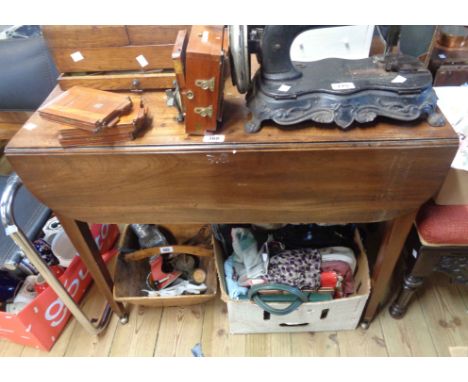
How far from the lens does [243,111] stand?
913 millimetres

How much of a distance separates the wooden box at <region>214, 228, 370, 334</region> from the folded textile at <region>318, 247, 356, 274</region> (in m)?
0.04

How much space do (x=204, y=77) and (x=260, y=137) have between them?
0.19 m

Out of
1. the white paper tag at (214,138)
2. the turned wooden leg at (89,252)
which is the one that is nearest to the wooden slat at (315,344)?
the turned wooden leg at (89,252)

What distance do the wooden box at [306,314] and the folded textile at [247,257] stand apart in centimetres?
6

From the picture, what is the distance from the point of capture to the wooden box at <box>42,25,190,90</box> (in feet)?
3.10

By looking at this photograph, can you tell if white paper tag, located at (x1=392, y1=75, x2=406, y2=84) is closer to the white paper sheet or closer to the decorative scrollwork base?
the decorative scrollwork base

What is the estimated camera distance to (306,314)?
1.24 meters

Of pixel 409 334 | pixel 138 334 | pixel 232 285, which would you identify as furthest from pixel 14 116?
pixel 409 334

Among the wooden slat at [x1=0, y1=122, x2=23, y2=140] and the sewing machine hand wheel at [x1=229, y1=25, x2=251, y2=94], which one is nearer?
the sewing machine hand wheel at [x1=229, y1=25, x2=251, y2=94]

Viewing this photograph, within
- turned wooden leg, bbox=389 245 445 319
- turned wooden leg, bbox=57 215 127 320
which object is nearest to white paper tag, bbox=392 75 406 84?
turned wooden leg, bbox=389 245 445 319

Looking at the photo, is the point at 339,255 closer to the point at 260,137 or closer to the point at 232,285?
the point at 232,285

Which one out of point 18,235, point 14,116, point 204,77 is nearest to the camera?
point 204,77

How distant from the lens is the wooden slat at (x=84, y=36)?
3.07ft
